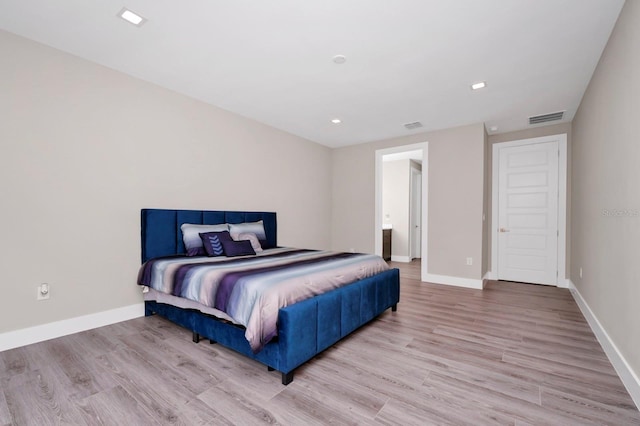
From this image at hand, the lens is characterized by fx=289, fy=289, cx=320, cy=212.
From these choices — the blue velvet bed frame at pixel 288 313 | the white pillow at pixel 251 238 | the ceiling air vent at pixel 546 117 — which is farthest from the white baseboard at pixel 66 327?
the ceiling air vent at pixel 546 117

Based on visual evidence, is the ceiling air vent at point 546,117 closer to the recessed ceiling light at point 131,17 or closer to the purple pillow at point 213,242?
the purple pillow at point 213,242

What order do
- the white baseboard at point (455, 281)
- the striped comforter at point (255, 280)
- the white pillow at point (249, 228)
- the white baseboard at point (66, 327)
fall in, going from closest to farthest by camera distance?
the striped comforter at point (255, 280), the white baseboard at point (66, 327), the white pillow at point (249, 228), the white baseboard at point (455, 281)

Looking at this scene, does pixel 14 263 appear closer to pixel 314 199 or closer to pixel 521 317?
pixel 314 199

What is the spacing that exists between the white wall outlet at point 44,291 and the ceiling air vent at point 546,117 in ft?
20.5

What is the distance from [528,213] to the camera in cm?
489

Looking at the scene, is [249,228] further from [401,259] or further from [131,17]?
[401,259]

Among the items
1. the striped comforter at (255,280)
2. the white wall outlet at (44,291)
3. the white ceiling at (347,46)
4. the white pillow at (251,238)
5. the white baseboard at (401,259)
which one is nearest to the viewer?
the striped comforter at (255,280)

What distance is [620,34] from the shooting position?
2.14 m

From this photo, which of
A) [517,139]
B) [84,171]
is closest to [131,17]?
[84,171]

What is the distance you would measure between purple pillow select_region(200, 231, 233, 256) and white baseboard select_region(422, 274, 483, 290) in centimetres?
349

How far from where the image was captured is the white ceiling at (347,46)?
2.13 m

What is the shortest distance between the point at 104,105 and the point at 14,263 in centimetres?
166

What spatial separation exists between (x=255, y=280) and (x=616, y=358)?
268 cm

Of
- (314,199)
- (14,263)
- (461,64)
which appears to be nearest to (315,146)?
(314,199)
